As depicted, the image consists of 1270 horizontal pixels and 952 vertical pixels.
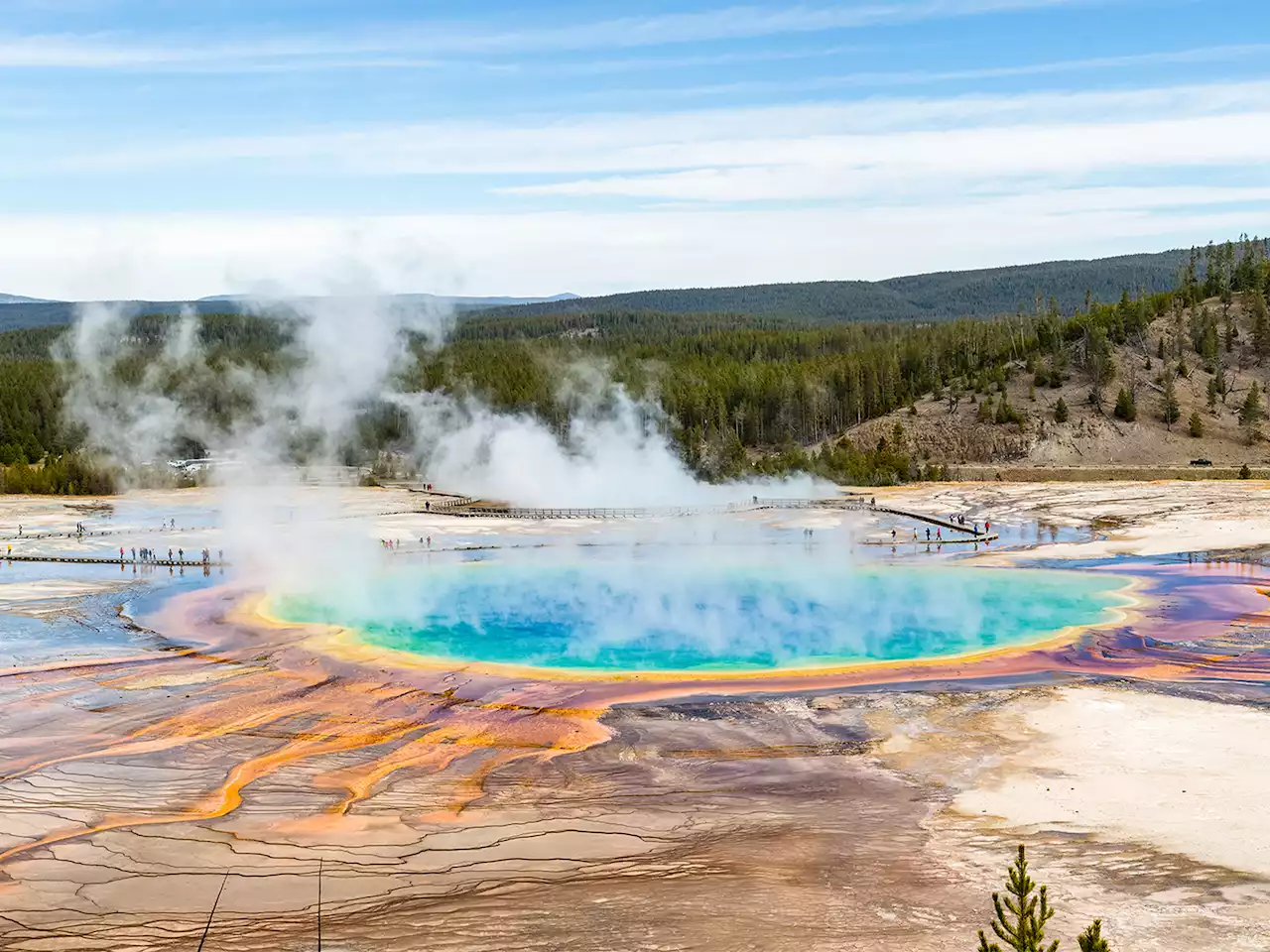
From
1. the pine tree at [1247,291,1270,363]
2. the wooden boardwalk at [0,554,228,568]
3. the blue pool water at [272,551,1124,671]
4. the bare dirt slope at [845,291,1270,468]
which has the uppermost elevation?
the pine tree at [1247,291,1270,363]

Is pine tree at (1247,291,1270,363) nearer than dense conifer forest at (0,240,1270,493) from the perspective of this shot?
No

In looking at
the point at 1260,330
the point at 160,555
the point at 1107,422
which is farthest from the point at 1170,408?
the point at 160,555

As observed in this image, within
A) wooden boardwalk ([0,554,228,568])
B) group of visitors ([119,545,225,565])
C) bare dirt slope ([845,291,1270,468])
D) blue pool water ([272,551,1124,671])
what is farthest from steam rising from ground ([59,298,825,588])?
blue pool water ([272,551,1124,671])

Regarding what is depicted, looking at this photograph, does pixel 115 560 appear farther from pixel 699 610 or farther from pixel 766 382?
pixel 766 382

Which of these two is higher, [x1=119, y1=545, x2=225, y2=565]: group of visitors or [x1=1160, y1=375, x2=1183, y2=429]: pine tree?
[x1=1160, y1=375, x2=1183, y2=429]: pine tree

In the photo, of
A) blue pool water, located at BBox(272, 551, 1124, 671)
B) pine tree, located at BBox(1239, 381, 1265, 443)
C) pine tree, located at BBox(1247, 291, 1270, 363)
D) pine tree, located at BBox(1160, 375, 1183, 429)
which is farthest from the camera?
pine tree, located at BBox(1247, 291, 1270, 363)

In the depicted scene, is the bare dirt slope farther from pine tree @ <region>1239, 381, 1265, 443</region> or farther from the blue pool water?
the blue pool water
